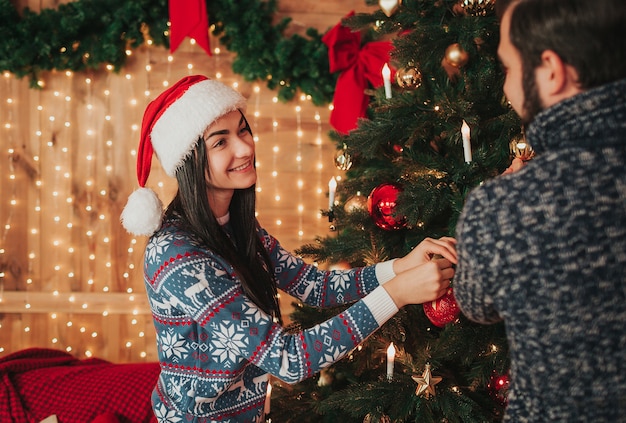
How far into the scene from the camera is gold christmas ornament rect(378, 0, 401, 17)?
67.8 inches

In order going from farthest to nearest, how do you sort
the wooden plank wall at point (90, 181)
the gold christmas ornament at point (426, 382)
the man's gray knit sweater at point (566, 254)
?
the wooden plank wall at point (90, 181)
the gold christmas ornament at point (426, 382)
the man's gray knit sweater at point (566, 254)

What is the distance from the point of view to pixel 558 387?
89 cm

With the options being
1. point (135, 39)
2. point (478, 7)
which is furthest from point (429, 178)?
point (135, 39)

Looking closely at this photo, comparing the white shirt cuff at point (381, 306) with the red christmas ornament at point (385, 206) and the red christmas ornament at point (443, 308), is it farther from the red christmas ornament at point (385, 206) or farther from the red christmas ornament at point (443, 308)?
the red christmas ornament at point (385, 206)

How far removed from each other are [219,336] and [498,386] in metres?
0.79

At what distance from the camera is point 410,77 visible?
1.72 meters

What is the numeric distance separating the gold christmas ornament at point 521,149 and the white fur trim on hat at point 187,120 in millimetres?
734

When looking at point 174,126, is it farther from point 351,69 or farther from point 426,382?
point 351,69

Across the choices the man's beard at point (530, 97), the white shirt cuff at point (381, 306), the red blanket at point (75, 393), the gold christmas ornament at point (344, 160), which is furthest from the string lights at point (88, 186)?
the man's beard at point (530, 97)

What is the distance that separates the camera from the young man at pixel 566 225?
84 centimetres

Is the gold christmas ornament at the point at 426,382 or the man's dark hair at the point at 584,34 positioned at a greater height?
the man's dark hair at the point at 584,34

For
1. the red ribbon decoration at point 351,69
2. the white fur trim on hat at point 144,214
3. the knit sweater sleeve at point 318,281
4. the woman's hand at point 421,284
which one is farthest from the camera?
the red ribbon decoration at point 351,69

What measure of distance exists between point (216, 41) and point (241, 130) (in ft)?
4.80

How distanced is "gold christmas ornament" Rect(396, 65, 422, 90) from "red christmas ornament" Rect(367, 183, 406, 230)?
0.98 ft
